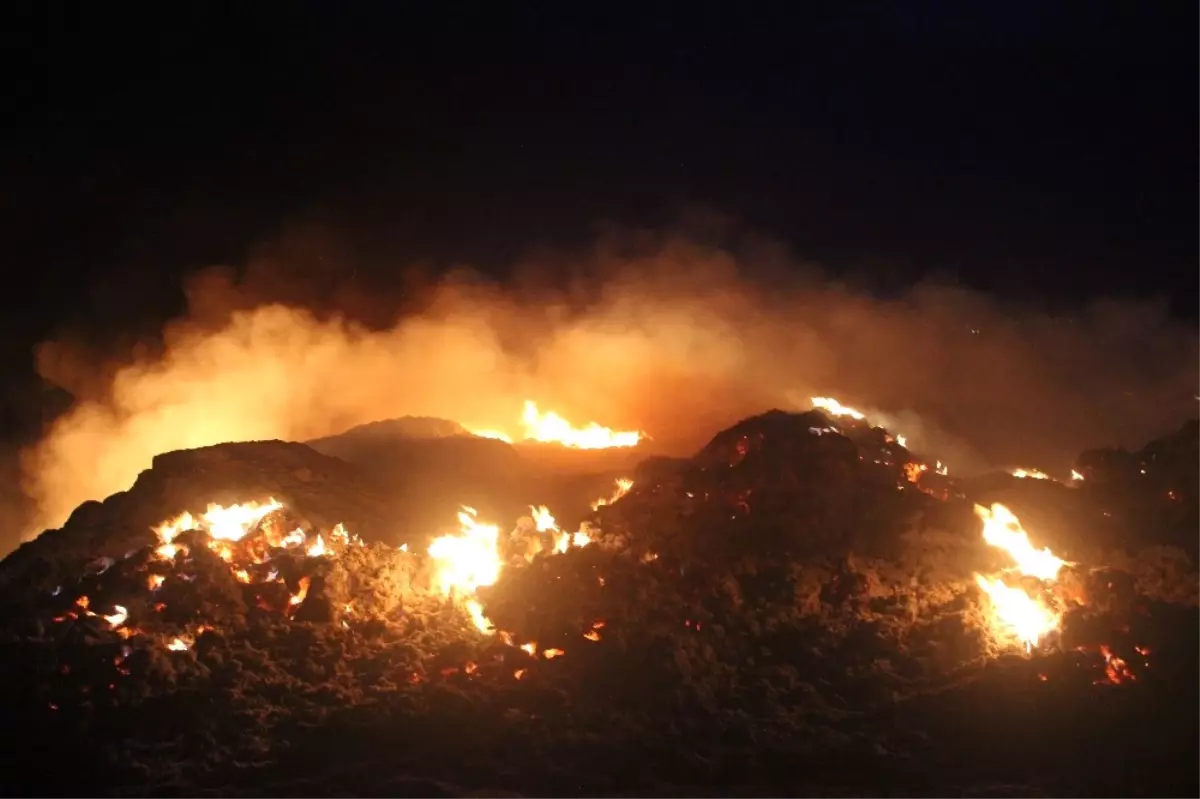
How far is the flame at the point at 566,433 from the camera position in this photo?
22.1 m

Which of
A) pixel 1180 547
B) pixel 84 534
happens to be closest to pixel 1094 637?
pixel 1180 547

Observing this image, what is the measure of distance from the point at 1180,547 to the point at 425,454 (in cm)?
1234

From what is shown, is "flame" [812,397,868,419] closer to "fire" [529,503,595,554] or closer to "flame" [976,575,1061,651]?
"flame" [976,575,1061,651]

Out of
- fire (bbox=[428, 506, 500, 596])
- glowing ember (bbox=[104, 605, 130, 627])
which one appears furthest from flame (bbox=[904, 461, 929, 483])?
glowing ember (bbox=[104, 605, 130, 627])

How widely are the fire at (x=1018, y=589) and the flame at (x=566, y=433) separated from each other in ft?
30.4

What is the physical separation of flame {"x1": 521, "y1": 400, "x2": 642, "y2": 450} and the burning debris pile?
292 inches

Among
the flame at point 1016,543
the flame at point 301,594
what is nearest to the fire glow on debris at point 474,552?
the flame at point 301,594

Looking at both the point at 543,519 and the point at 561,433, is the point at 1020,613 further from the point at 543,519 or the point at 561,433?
the point at 561,433

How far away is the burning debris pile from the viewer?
10203 mm

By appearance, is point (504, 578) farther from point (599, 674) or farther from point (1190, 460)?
point (1190, 460)

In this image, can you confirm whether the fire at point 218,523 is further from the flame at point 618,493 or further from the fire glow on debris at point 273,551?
the flame at point 618,493

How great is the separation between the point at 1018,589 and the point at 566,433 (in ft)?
41.8

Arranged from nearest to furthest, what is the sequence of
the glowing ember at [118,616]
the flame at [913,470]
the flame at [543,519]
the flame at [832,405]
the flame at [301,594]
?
the glowing ember at [118,616], the flame at [301,594], the flame at [543,519], the flame at [913,470], the flame at [832,405]

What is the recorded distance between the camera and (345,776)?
9719 millimetres
